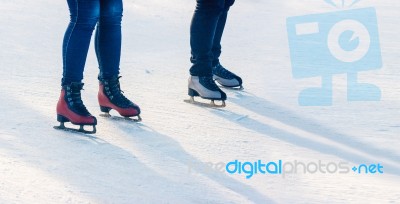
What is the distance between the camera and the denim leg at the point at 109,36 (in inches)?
215

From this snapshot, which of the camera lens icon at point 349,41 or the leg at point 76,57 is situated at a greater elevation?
the leg at point 76,57

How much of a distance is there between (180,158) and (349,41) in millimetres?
4320

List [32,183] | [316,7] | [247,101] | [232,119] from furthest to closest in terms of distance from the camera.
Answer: [316,7] → [247,101] → [232,119] → [32,183]

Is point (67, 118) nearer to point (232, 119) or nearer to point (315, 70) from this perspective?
point (232, 119)

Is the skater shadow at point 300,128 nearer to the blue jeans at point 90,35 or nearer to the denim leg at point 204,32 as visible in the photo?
the denim leg at point 204,32

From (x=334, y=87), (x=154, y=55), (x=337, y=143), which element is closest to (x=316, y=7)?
(x=154, y=55)

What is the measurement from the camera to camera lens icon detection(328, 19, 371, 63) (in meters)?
8.23

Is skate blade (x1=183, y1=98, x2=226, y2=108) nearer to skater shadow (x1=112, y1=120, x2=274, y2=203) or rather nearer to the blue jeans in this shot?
skater shadow (x1=112, y1=120, x2=274, y2=203)

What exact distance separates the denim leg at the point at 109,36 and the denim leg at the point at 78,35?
16cm

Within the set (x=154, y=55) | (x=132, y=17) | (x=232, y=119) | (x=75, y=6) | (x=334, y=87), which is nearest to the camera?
(x=75, y=6)

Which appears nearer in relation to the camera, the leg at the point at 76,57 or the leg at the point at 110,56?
the leg at the point at 76,57

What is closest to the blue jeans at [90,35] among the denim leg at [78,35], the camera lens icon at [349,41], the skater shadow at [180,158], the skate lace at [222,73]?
the denim leg at [78,35]

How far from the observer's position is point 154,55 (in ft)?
26.2

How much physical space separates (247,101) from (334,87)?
0.80 m
